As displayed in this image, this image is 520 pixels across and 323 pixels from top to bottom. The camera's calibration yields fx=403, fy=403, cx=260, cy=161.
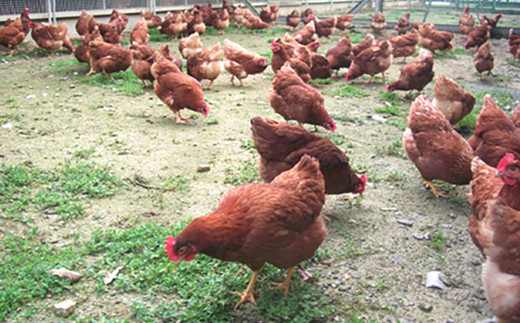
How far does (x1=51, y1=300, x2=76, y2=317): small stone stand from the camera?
8.98 feet

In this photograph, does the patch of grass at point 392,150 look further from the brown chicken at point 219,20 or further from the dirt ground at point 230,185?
the brown chicken at point 219,20

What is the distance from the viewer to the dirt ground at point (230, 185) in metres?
3.11

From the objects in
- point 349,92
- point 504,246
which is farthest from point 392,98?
point 504,246

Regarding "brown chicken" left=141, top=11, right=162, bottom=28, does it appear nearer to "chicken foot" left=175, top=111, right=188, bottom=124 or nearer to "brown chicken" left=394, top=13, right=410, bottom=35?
"brown chicken" left=394, top=13, right=410, bottom=35

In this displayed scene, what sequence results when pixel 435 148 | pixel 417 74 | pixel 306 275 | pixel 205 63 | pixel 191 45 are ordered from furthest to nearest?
1. pixel 191 45
2. pixel 205 63
3. pixel 417 74
4. pixel 435 148
5. pixel 306 275

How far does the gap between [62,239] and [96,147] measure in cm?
217

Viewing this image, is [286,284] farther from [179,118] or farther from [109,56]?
[109,56]

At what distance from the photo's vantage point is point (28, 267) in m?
3.08

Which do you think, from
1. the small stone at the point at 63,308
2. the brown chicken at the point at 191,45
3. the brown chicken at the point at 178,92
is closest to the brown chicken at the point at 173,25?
the brown chicken at the point at 191,45

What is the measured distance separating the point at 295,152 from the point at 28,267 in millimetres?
2408

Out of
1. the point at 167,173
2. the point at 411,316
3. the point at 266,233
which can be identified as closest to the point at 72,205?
the point at 167,173

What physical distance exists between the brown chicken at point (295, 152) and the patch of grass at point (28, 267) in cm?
189

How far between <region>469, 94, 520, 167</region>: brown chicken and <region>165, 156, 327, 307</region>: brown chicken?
2.37 meters

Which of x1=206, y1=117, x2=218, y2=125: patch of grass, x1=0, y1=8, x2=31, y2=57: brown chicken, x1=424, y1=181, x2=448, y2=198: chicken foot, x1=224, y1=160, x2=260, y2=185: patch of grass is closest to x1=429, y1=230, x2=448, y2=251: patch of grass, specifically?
x1=424, y1=181, x2=448, y2=198: chicken foot
